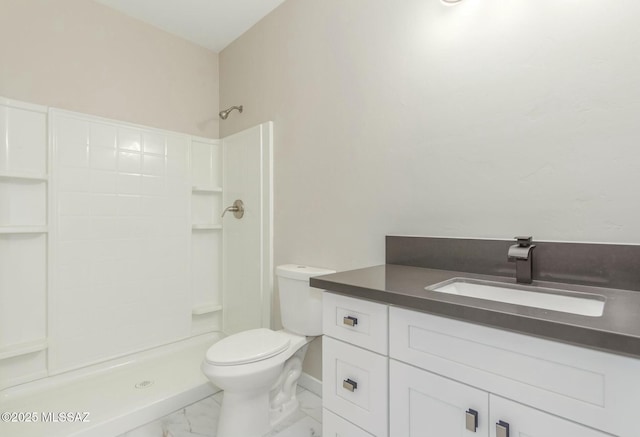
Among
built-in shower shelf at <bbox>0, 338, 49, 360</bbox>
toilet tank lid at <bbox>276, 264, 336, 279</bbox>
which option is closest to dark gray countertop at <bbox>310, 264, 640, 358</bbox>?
toilet tank lid at <bbox>276, 264, 336, 279</bbox>

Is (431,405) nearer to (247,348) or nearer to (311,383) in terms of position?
(247,348)

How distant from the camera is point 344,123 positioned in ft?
5.50

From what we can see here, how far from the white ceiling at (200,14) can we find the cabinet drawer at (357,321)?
203 cm

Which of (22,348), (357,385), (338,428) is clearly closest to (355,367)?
(357,385)

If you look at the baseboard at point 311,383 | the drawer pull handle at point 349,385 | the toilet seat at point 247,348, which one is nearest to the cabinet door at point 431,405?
the drawer pull handle at point 349,385

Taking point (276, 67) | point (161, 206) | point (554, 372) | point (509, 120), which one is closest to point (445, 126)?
point (509, 120)

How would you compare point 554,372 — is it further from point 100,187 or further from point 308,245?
point 100,187

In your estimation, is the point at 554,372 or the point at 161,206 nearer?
the point at 554,372

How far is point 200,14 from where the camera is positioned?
2.19 meters

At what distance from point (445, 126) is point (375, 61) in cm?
52

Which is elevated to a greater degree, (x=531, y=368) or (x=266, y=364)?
(x=531, y=368)

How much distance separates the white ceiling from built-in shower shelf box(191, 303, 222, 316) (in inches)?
84.7

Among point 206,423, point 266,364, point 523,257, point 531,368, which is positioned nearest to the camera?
point 531,368

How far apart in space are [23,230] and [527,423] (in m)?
2.37
